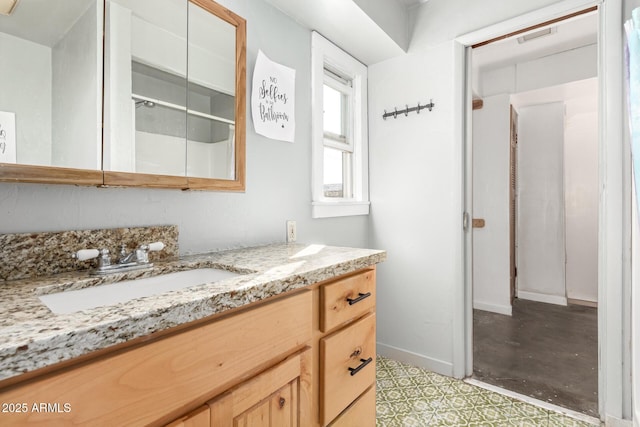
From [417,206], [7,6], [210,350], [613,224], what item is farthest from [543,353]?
[7,6]

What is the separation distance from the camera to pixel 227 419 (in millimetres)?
772

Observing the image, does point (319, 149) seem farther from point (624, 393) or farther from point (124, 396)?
point (624, 393)

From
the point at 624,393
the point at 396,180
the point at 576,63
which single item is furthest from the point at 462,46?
the point at 624,393

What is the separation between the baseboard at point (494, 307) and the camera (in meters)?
3.19

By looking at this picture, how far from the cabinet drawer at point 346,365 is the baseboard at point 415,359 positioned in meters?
0.95

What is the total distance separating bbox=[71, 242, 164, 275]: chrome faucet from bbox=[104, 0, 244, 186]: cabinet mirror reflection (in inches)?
10.1

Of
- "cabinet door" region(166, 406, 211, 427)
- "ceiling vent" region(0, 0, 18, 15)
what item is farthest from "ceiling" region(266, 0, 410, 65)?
"cabinet door" region(166, 406, 211, 427)

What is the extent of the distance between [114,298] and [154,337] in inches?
16.5

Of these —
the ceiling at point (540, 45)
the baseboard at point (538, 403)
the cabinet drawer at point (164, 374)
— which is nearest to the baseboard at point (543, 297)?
the baseboard at point (538, 403)

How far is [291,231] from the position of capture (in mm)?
1800

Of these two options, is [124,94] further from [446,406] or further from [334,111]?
[446,406]

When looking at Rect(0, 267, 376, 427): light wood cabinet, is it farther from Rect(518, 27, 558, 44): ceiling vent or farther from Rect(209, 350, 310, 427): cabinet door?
Rect(518, 27, 558, 44): ceiling vent

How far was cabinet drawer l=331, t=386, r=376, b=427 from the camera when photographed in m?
1.20

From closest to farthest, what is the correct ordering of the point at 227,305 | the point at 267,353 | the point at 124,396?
the point at 124,396, the point at 227,305, the point at 267,353
